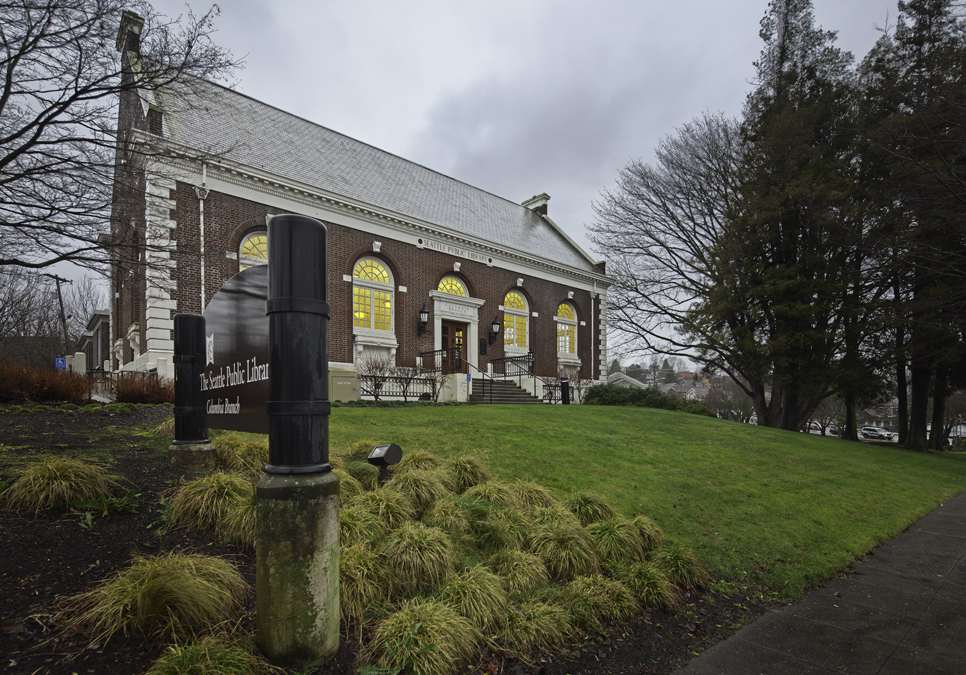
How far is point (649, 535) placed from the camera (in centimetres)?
502

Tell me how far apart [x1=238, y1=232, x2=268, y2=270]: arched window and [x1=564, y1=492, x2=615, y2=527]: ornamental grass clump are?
1413 cm

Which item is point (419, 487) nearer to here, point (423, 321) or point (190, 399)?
point (190, 399)

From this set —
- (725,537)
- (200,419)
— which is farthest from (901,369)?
(200,419)

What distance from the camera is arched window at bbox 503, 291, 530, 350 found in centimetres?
2472

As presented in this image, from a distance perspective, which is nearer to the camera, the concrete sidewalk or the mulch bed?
the mulch bed

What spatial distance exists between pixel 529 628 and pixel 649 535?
211cm

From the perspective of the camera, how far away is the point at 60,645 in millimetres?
2322

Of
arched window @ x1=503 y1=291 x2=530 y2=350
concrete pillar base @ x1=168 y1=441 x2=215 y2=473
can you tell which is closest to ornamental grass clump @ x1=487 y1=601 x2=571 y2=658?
concrete pillar base @ x1=168 y1=441 x2=215 y2=473

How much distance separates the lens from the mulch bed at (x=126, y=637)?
7.63 feet

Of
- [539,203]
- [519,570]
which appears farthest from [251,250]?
[539,203]

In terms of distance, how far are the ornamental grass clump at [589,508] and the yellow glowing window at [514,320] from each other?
1893cm

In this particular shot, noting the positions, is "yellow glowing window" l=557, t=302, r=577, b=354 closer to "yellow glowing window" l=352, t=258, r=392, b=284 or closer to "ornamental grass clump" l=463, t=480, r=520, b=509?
"yellow glowing window" l=352, t=258, r=392, b=284

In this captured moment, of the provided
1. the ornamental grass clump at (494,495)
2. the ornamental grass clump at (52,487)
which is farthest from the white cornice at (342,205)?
the ornamental grass clump at (494,495)

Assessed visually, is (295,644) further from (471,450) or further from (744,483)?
(744,483)
